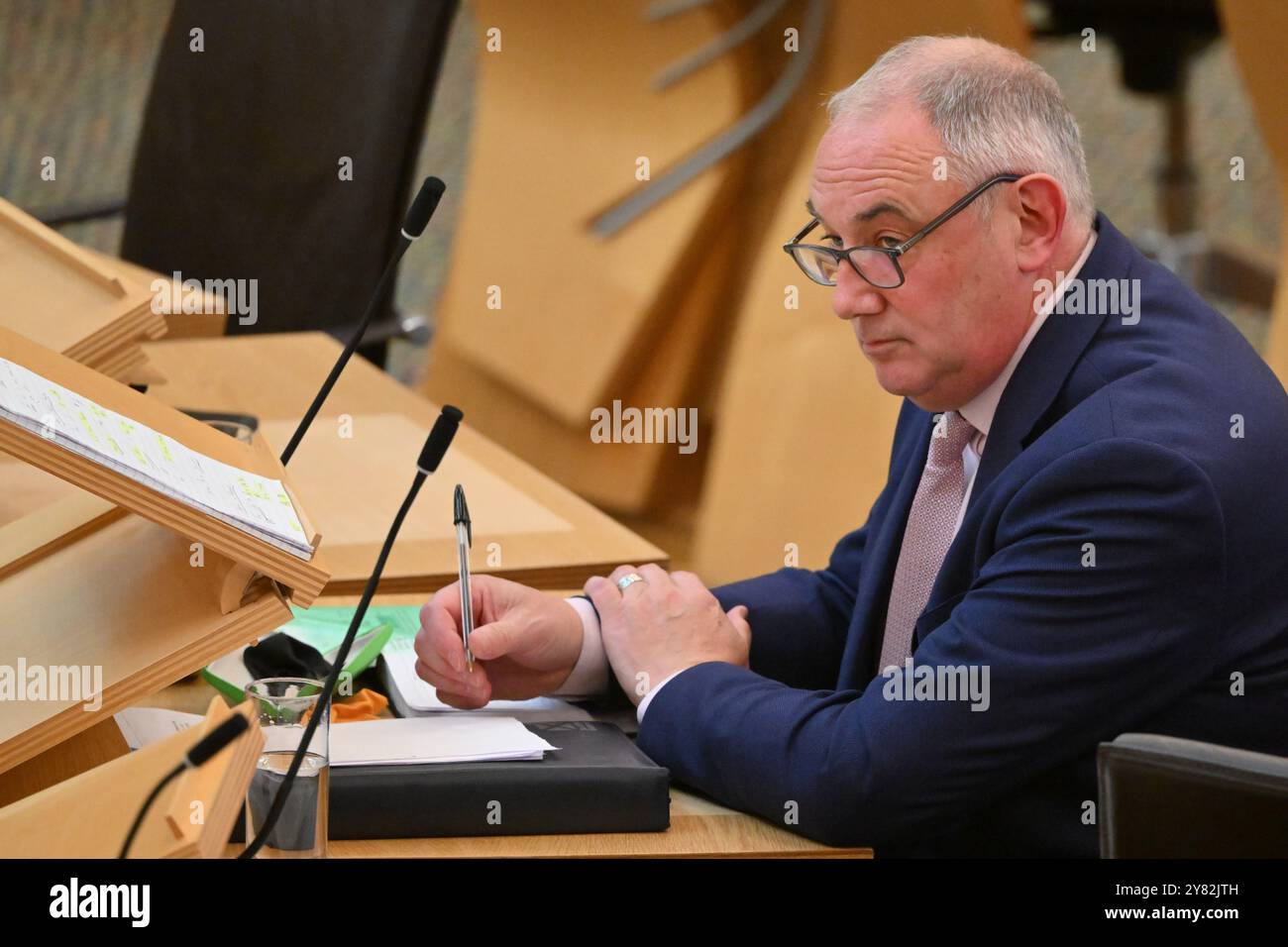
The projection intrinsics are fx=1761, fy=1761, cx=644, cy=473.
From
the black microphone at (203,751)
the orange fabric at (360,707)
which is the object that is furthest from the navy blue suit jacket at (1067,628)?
the black microphone at (203,751)

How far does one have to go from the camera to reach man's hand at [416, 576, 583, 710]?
145 centimetres

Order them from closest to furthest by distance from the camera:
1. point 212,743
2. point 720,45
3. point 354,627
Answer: point 212,743 < point 354,627 < point 720,45

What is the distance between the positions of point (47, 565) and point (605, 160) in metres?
2.30

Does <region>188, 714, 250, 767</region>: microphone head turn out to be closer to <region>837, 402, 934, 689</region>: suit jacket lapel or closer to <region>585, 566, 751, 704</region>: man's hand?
<region>585, 566, 751, 704</region>: man's hand

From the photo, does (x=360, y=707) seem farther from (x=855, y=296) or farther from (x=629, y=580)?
(x=855, y=296)

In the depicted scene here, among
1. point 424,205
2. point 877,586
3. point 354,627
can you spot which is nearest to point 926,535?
point 877,586

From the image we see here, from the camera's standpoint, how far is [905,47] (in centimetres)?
146

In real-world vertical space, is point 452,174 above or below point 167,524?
above

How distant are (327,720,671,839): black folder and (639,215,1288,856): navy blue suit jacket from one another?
90 millimetres

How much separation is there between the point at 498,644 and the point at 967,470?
1.44 feet

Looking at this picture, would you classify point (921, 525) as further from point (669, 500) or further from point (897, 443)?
point (669, 500)

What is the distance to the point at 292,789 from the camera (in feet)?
3.80

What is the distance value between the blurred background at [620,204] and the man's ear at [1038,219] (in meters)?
1.11
